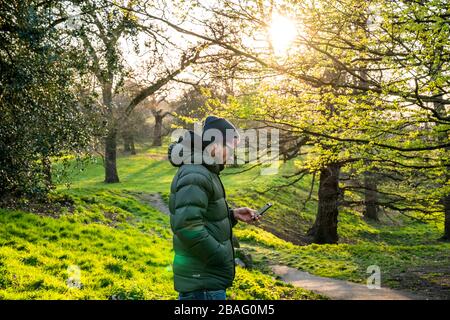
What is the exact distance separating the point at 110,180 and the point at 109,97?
314 inches

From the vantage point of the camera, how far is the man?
3.40 meters

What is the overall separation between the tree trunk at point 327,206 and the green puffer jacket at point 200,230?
11.4 m

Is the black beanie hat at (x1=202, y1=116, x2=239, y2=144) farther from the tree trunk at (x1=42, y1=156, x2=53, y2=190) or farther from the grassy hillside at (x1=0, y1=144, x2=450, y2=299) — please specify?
the tree trunk at (x1=42, y1=156, x2=53, y2=190)

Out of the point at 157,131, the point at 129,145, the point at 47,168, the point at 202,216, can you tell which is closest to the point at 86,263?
the point at 47,168

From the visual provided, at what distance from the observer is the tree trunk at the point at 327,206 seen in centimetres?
1515

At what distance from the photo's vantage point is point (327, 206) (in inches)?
610

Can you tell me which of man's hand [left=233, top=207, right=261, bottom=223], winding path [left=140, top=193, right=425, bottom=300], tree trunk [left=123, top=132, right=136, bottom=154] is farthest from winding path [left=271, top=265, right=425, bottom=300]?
tree trunk [left=123, top=132, right=136, bottom=154]

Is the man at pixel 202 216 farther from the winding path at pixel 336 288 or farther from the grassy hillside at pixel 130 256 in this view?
the winding path at pixel 336 288

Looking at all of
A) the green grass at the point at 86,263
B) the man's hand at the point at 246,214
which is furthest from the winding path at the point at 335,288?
the man's hand at the point at 246,214

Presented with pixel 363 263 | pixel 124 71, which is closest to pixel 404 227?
pixel 363 263

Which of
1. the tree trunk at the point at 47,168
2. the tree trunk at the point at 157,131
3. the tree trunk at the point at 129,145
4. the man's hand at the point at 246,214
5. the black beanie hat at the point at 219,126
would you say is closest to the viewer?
the black beanie hat at the point at 219,126

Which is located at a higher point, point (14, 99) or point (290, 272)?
point (14, 99)

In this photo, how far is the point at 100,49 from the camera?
10945 mm

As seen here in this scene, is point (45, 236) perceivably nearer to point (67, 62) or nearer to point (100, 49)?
point (67, 62)
